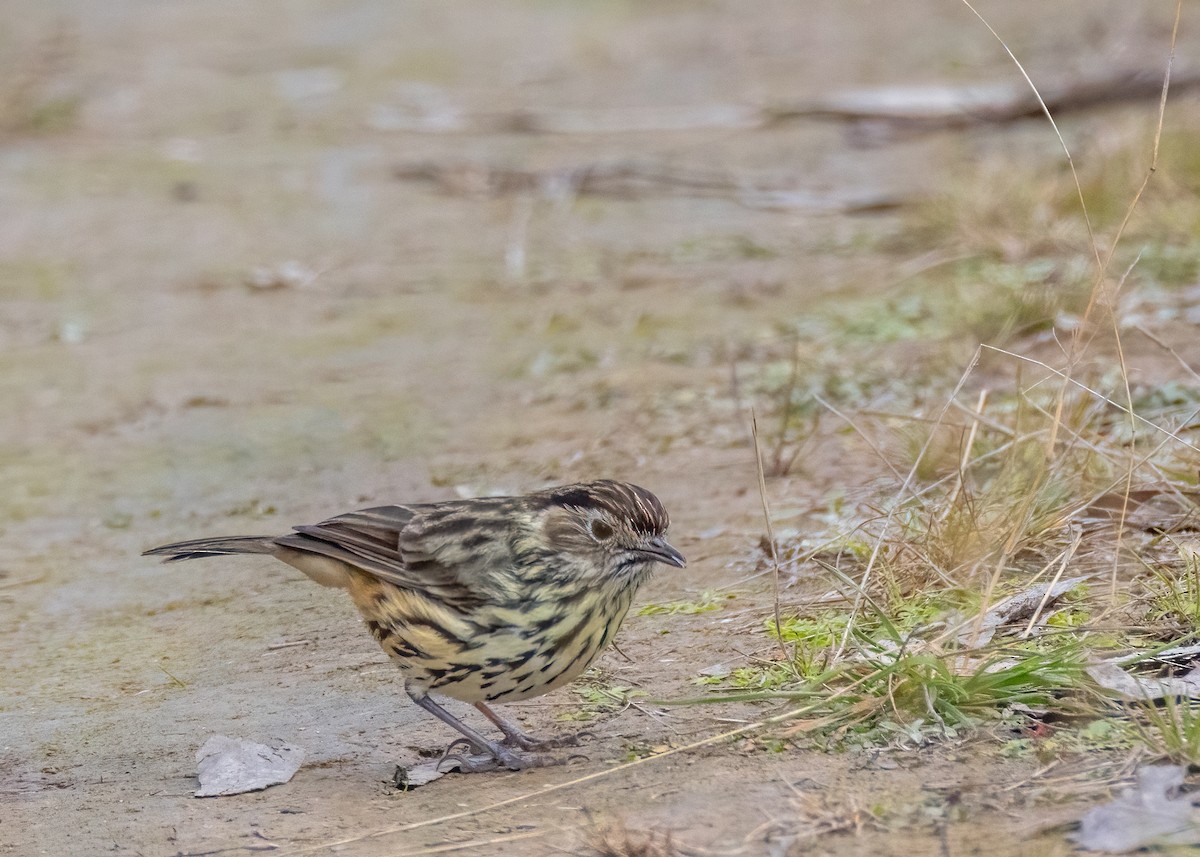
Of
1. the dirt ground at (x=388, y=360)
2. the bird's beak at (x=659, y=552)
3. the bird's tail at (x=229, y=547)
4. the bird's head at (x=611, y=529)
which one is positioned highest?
the bird's head at (x=611, y=529)

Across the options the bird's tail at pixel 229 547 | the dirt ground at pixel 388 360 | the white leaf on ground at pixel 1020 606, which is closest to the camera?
the dirt ground at pixel 388 360

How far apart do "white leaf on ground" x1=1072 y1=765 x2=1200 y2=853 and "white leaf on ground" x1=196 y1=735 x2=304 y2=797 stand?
2254 millimetres

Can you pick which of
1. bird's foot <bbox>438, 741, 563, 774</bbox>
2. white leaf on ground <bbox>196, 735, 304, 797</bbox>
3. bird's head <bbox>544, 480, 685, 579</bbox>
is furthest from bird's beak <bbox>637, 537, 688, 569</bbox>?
white leaf on ground <bbox>196, 735, 304, 797</bbox>

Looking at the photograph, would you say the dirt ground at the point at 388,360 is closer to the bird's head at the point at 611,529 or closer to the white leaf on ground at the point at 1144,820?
the white leaf on ground at the point at 1144,820

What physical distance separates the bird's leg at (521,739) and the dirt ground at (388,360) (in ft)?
0.42

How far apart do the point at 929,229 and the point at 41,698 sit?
21.9 ft

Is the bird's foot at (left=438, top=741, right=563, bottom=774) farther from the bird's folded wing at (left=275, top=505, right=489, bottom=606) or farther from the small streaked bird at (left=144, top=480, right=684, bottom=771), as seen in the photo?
the bird's folded wing at (left=275, top=505, right=489, bottom=606)

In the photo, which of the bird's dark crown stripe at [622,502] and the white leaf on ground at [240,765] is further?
the bird's dark crown stripe at [622,502]

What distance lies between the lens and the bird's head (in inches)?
171

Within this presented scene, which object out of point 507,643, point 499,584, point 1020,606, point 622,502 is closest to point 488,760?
point 507,643

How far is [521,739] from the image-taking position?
4.38 m

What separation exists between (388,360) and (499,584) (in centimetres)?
473

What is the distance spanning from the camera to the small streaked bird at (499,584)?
4219 mm

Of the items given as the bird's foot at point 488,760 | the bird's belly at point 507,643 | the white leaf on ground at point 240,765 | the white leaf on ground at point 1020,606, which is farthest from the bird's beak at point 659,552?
the white leaf on ground at point 240,765
